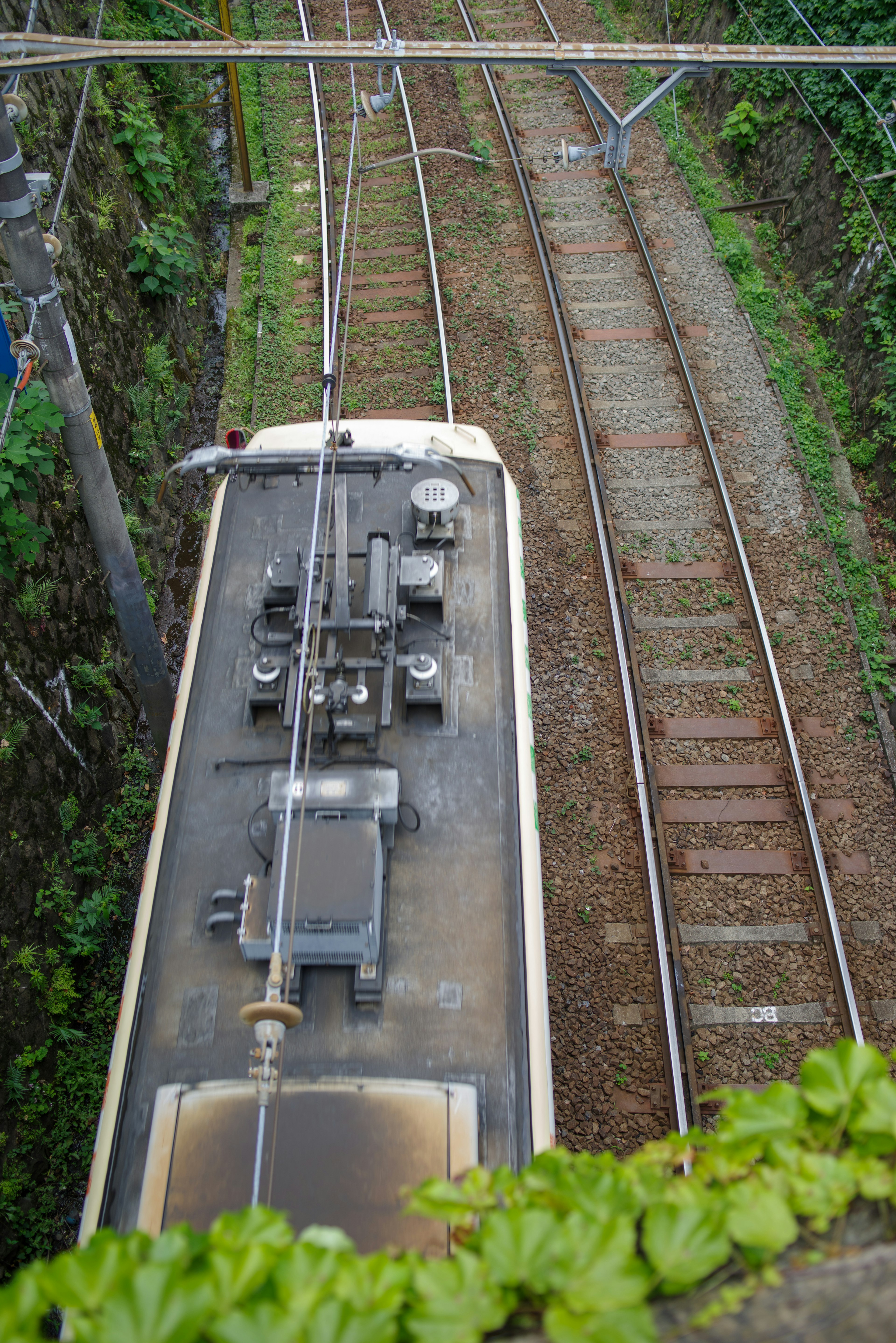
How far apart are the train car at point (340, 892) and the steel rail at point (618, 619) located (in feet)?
9.60

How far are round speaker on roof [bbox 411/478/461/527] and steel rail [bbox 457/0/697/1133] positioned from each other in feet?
12.0

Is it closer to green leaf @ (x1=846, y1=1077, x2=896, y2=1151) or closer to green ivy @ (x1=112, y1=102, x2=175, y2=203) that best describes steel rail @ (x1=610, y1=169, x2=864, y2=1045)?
green leaf @ (x1=846, y1=1077, x2=896, y2=1151)

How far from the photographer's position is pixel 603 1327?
Result: 97.7 inches

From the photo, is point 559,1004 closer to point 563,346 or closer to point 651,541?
point 651,541

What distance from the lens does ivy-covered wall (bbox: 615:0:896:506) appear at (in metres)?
14.1

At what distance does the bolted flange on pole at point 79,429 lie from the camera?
6.38 metres

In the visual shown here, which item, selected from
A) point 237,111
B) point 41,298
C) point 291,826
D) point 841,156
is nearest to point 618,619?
point 291,826

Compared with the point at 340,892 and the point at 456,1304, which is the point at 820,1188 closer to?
the point at 456,1304

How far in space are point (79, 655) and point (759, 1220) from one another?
10.1 m

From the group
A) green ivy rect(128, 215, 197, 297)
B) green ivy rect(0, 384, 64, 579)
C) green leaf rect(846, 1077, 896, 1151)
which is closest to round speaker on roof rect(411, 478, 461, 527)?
green ivy rect(0, 384, 64, 579)

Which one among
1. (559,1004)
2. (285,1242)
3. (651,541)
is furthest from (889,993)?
(285,1242)

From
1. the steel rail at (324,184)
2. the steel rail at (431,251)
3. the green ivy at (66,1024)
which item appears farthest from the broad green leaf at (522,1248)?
the steel rail at (324,184)

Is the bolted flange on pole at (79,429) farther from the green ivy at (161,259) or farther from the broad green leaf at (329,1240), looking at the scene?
the broad green leaf at (329,1240)

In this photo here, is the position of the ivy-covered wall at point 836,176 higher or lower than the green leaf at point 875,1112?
higher
